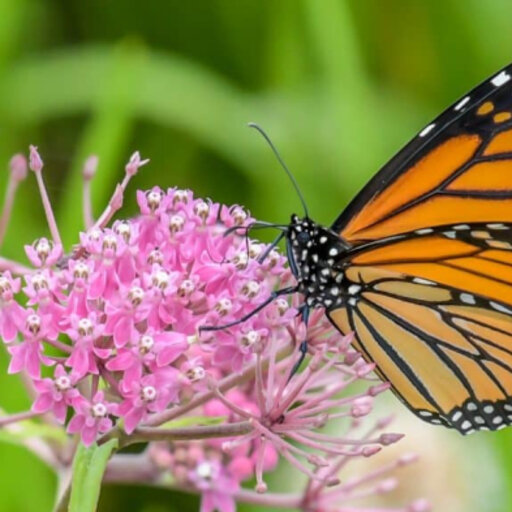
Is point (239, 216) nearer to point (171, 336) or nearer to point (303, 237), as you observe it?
point (303, 237)

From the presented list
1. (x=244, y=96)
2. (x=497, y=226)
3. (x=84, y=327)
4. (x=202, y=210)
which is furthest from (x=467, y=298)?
(x=244, y=96)

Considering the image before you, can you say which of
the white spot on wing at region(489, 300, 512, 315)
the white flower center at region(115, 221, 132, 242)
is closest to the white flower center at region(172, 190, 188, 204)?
the white flower center at region(115, 221, 132, 242)

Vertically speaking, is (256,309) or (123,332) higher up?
(256,309)

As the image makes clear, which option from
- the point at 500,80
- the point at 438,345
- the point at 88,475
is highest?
the point at 500,80

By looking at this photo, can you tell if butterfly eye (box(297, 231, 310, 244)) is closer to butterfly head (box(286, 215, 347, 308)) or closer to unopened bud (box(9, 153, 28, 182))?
butterfly head (box(286, 215, 347, 308))

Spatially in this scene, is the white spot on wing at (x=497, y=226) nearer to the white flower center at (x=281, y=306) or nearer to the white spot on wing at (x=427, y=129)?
the white spot on wing at (x=427, y=129)

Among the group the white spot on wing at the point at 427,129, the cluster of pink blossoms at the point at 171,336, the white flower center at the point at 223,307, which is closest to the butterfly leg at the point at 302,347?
the cluster of pink blossoms at the point at 171,336
